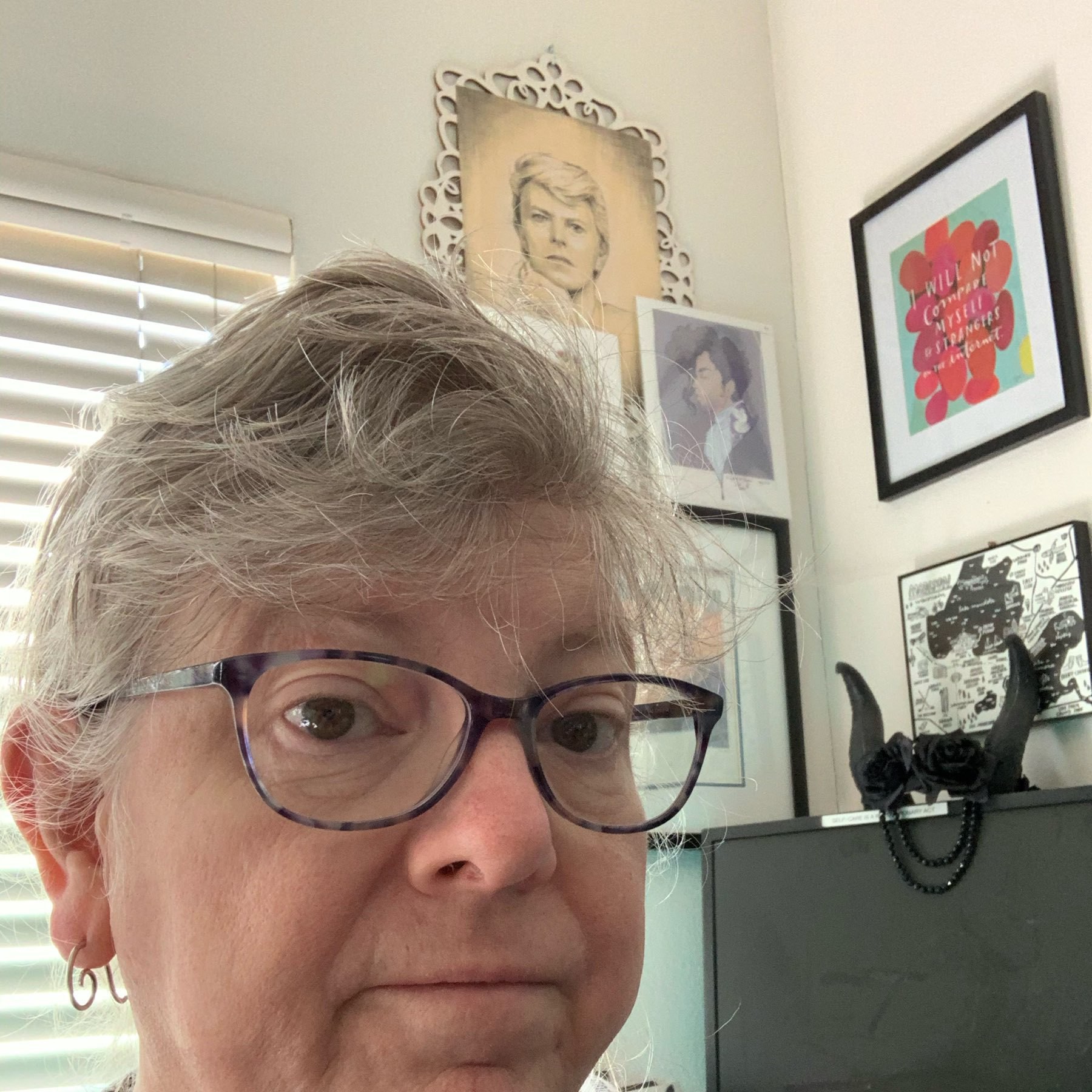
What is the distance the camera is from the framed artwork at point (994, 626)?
146 centimetres

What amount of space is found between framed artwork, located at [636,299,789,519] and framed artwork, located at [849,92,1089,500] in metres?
0.19

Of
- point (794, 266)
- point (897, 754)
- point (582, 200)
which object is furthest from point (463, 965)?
point (794, 266)

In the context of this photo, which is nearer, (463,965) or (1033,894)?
(463,965)

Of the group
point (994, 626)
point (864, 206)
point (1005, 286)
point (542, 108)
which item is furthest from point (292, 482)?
point (864, 206)

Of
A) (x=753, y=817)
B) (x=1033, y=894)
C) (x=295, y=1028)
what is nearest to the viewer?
(x=295, y=1028)

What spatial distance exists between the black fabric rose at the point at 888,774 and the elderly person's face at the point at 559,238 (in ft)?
2.88

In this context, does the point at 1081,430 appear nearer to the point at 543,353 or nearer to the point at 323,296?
the point at 543,353

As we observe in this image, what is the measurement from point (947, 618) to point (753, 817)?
17.4 inches

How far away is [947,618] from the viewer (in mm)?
1657

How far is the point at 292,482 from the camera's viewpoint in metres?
0.57

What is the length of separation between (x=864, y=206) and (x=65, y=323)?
1.33m

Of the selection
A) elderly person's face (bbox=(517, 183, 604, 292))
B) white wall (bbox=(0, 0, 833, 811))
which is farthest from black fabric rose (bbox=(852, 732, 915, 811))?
elderly person's face (bbox=(517, 183, 604, 292))

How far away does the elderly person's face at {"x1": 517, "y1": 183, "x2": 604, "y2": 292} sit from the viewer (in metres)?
1.84

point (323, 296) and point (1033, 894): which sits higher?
point (323, 296)
